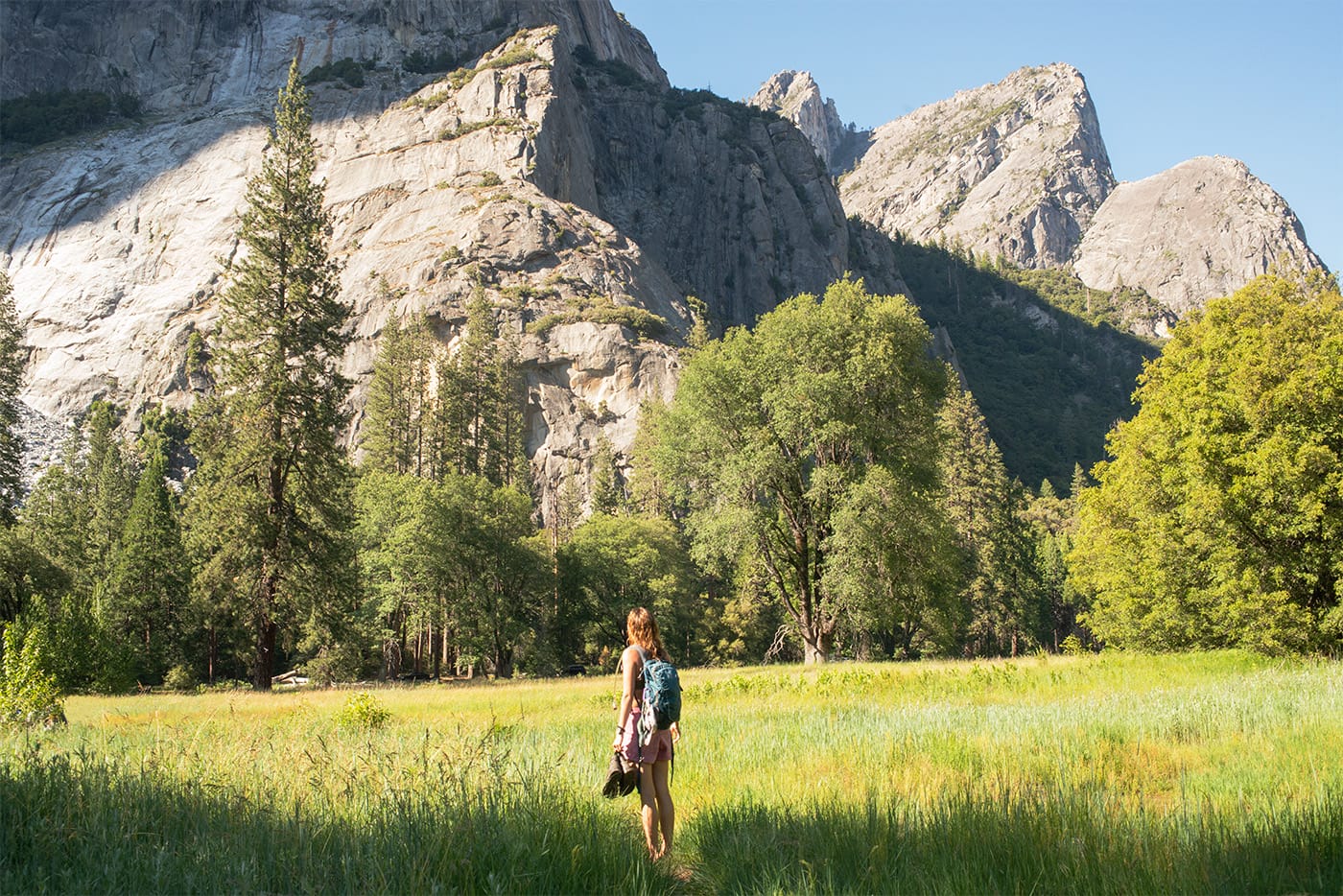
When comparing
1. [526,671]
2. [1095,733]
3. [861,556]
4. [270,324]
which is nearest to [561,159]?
[526,671]

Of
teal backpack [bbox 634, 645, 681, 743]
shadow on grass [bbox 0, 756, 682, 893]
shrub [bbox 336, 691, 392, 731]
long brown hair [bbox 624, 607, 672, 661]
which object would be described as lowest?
shrub [bbox 336, 691, 392, 731]

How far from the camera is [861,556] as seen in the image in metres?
25.5

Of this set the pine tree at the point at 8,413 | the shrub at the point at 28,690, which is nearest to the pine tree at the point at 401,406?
the pine tree at the point at 8,413

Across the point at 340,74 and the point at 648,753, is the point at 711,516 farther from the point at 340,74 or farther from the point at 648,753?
the point at 340,74

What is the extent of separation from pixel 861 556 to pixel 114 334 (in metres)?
102

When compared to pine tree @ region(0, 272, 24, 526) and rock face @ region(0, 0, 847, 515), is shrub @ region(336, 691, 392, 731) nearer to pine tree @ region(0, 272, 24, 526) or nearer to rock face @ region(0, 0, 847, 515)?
pine tree @ region(0, 272, 24, 526)

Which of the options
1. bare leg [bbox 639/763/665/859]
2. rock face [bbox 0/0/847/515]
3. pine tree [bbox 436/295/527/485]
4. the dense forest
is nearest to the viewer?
bare leg [bbox 639/763/665/859]

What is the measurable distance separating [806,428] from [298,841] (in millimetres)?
23140

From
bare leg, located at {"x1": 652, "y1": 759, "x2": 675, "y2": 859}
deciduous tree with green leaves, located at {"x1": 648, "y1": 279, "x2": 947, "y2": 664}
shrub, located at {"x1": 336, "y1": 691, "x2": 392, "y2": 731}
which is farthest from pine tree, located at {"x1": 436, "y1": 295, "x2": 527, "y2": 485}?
bare leg, located at {"x1": 652, "y1": 759, "x2": 675, "y2": 859}

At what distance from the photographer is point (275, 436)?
28578 millimetres

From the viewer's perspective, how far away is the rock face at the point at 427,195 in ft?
301

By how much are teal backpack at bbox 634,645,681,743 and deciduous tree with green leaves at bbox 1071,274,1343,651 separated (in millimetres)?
17830

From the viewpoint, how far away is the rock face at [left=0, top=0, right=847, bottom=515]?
3610 inches

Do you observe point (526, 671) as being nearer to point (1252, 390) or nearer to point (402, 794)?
point (1252, 390)
